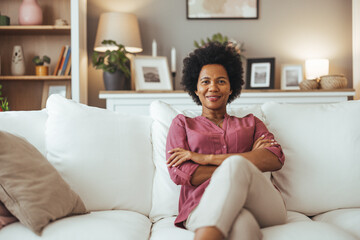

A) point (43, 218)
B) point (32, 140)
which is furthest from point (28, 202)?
point (32, 140)

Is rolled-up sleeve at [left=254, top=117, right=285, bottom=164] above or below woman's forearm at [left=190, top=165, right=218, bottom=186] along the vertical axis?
above

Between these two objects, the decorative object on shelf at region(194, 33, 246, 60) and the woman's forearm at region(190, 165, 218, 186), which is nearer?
the woman's forearm at region(190, 165, 218, 186)

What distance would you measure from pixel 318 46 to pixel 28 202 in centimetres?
300

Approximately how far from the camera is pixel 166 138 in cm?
173

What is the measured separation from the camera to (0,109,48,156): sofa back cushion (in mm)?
1615

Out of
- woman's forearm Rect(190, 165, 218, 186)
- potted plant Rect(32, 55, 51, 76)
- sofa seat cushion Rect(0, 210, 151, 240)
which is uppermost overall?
potted plant Rect(32, 55, 51, 76)

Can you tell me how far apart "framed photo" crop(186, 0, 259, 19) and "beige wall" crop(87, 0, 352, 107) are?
0.15ft

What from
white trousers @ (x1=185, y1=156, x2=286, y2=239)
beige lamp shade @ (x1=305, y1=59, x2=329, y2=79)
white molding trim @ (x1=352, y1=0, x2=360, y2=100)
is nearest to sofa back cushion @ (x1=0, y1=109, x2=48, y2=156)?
white trousers @ (x1=185, y1=156, x2=286, y2=239)

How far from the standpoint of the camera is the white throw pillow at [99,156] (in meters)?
1.60

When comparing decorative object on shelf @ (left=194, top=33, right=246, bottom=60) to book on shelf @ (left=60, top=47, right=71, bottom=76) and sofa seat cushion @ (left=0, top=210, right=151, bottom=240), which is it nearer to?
book on shelf @ (left=60, top=47, right=71, bottom=76)

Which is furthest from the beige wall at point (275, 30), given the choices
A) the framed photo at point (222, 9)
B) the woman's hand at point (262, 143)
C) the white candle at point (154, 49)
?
the woman's hand at point (262, 143)

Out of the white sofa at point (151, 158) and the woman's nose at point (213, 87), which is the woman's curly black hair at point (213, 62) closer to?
the woman's nose at point (213, 87)

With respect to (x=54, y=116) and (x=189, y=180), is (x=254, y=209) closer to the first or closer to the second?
(x=189, y=180)

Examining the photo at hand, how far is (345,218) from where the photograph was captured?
1.50 meters
